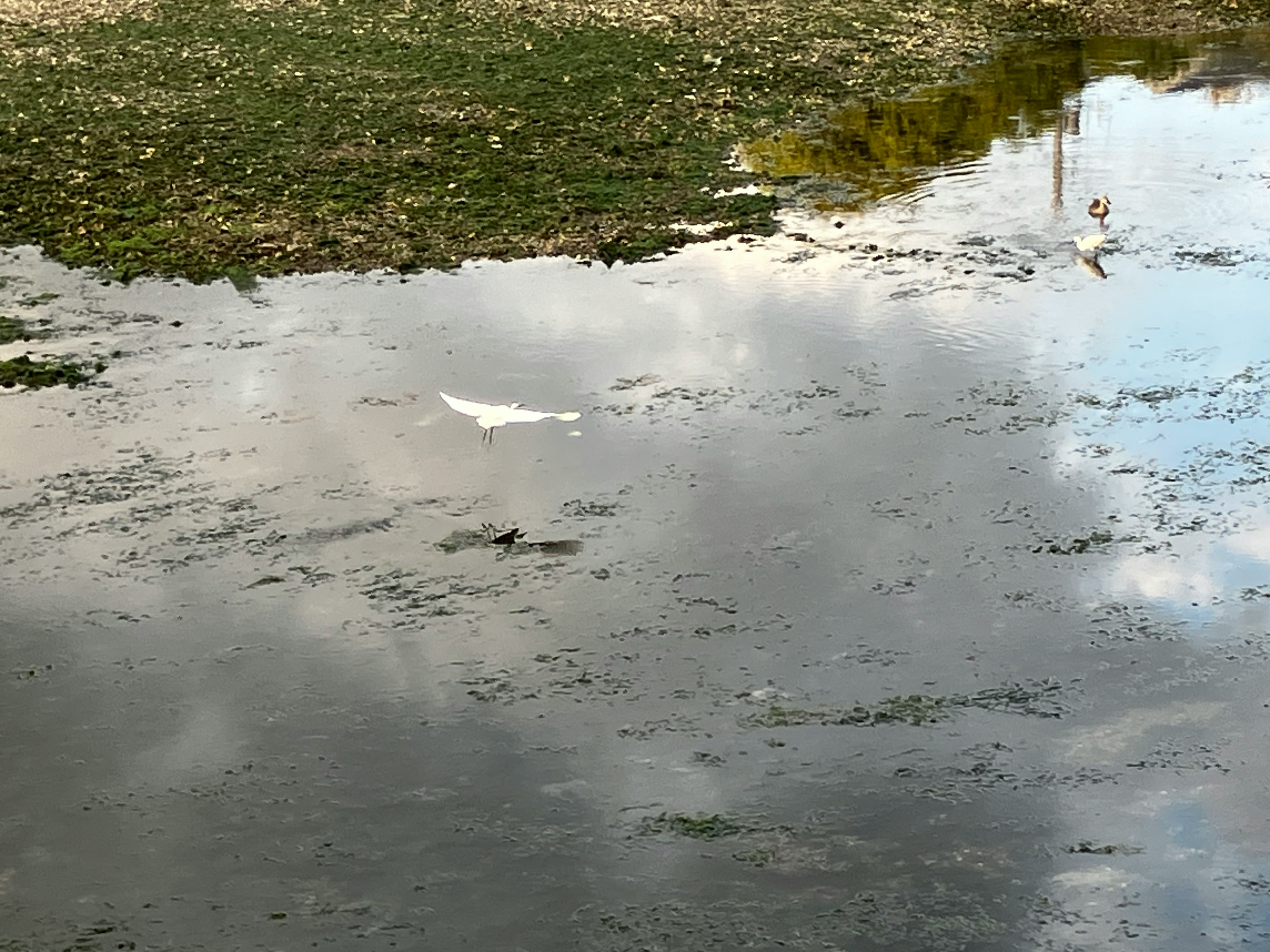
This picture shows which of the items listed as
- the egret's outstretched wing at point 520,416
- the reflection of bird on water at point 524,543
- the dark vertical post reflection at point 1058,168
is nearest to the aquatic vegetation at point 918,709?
the reflection of bird on water at point 524,543

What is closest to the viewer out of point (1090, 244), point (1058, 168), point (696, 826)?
point (696, 826)

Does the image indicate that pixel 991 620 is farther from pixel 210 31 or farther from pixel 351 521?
pixel 210 31

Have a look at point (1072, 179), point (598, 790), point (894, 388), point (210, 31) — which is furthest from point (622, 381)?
point (210, 31)

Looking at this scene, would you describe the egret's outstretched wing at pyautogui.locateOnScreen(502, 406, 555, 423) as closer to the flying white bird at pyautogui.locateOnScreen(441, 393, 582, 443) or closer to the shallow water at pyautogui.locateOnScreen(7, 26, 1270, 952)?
the flying white bird at pyautogui.locateOnScreen(441, 393, 582, 443)

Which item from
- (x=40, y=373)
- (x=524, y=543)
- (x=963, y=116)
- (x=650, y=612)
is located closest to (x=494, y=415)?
(x=524, y=543)

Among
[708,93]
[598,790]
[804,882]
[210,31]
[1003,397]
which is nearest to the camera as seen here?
[804,882]

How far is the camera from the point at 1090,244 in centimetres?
1073

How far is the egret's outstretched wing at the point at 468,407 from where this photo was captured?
803cm

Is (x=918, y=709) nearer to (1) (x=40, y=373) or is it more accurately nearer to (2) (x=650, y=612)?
(2) (x=650, y=612)

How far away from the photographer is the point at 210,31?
60.1 ft

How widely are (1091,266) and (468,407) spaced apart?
449 cm

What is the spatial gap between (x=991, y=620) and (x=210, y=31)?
14395 millimetres

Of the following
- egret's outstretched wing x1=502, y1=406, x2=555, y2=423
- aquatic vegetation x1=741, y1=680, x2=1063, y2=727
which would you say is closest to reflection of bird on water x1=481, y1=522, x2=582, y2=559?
egret's outstretched wing x1=502, y1=406, x2=555, y2=423

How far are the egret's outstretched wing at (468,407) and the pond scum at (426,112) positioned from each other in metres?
2.87
